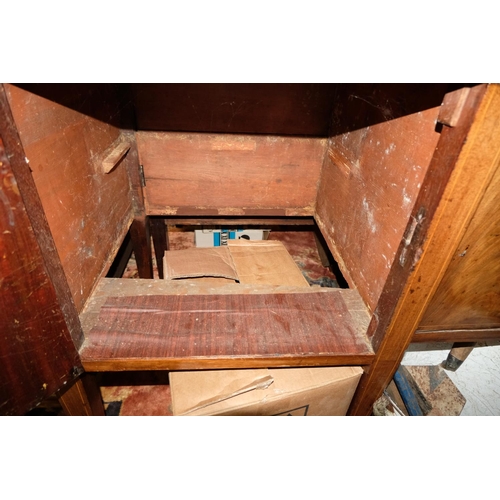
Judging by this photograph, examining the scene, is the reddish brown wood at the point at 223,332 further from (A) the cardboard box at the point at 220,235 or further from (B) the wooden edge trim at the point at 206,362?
(A) the cardboard box at the point at 220,235

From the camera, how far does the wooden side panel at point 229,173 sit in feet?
5.41

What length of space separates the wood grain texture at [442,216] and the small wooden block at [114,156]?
1103 millimetres

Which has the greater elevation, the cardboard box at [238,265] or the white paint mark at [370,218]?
the white paint mark at [370,218]

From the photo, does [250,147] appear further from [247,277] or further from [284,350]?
[284,350]

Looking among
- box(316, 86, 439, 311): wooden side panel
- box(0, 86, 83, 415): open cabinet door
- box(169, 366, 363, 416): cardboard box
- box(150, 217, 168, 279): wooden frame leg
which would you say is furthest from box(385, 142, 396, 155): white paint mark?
box(150, 217, 168, 279): wooden frame leg

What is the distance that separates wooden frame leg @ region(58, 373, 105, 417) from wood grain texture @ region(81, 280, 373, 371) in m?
0.17

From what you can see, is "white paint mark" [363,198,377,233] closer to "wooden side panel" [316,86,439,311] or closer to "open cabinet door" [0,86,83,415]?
"wooden side panel" [316,86,439,311]

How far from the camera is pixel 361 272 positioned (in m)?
1.19

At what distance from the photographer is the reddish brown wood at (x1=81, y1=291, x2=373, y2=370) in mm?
→ 969

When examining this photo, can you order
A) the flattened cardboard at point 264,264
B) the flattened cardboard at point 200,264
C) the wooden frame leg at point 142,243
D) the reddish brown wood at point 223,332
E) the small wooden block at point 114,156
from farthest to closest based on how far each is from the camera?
1. the wooden frame leg at point 142,243
2. the flattened cardboard at point 264,264
3. the flattened cardboard at point 200,264
4. the small wooden block at point 114,156
5. the reddish brown wood at point 223,332

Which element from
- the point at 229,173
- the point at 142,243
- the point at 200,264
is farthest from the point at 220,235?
the point at 200,264

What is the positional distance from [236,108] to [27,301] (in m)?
1.25

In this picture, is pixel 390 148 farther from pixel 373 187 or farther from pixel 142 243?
pixel 142 243

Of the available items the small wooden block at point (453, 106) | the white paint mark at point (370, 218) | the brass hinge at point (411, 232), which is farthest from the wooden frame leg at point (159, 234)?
the small wooden block at point (453, 106)
